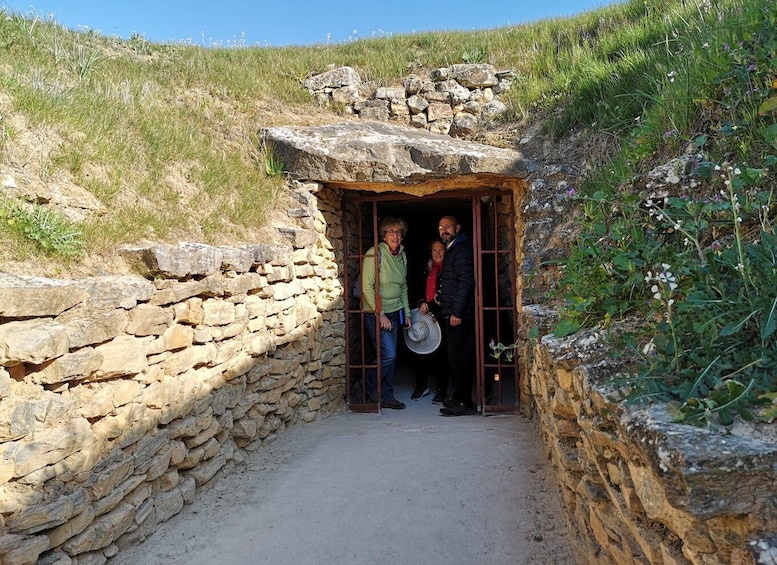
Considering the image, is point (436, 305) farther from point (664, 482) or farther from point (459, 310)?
point (664, 482)

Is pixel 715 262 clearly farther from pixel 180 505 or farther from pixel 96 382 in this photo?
pixel 180 505

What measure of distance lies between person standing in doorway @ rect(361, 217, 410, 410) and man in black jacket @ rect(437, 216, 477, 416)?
481mm

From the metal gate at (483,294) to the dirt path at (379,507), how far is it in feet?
3.41

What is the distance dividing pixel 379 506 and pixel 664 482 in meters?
2.34

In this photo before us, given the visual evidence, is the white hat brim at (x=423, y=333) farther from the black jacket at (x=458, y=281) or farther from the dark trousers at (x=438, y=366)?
the black jacket at (x=458, y=281)

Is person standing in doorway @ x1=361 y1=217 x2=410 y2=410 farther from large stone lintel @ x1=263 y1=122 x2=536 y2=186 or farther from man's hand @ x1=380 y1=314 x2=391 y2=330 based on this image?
large stone lintel @ x1=263 y1=122 x2=536 y2=186

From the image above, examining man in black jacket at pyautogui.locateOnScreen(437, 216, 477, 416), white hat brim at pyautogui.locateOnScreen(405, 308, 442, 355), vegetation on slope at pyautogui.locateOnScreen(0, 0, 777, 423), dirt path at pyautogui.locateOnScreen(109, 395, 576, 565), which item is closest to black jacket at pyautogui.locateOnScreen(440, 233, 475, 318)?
man in black jacket at pyautogui.locateOnScreen(437, 216, 477, 416)

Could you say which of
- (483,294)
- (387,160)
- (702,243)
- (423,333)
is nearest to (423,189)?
(387,160)

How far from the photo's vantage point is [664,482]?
1.33 meters

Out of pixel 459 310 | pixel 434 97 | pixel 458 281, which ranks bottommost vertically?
pixel 459 310

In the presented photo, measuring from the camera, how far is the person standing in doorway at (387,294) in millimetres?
5598

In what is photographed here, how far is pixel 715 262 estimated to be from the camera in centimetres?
185

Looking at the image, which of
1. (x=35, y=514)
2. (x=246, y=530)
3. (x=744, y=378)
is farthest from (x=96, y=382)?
(x=744, y=378)

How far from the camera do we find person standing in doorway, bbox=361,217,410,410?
5.60 m
